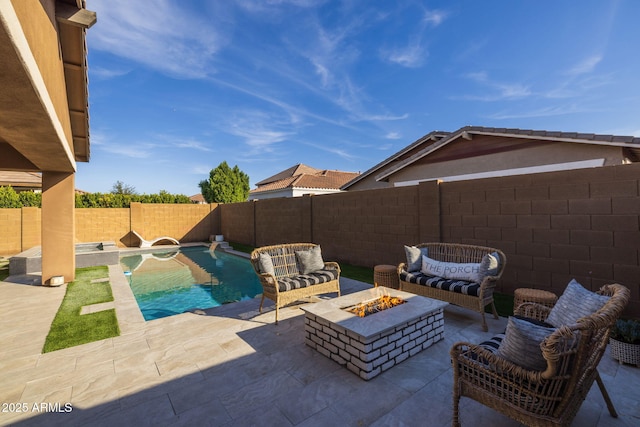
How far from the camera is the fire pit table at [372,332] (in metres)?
2.85

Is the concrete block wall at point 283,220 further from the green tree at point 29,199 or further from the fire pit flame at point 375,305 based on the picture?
the green tree at point 29,199

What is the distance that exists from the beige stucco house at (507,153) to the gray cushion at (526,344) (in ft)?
23.6

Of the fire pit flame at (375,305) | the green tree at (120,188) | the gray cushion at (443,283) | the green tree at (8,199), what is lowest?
the fire pit flame at (375,305)

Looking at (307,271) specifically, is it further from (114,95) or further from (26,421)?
(114,95)

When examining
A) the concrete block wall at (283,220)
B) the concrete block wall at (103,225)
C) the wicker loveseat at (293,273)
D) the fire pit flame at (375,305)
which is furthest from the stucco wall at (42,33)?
the concrete block wall at (103,225)

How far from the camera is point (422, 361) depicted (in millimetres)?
3137

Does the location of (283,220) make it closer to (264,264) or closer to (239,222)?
(239,222)

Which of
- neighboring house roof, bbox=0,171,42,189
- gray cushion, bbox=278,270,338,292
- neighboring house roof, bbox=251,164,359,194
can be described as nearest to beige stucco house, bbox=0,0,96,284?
gray cushion, bbox=278,270,338,292

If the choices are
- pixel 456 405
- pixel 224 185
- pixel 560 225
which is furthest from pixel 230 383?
pixel 224 185

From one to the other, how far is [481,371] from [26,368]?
4.51 metres

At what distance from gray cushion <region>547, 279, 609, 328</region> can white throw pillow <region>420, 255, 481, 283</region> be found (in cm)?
179

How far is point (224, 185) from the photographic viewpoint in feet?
78.3

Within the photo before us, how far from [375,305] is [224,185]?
22.2 meters

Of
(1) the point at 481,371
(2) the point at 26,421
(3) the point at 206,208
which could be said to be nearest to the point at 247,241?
(3) the point at 206,208
